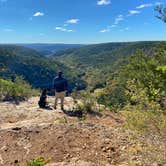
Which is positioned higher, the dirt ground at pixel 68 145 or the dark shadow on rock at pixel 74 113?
the dirt ground at pixel 68 145

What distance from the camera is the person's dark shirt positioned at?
12195 millimetres

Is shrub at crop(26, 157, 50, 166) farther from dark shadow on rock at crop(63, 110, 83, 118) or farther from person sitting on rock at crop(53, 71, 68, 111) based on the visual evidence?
person sitting on rock at crop(53, 71, 68, 111)

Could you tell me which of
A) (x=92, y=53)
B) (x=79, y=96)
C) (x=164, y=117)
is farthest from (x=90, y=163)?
(x=92, y=53)

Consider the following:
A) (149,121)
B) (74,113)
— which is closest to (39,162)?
(149,121)

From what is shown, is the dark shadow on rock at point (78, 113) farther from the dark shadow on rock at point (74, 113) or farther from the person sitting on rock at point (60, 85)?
the person sitting on rock at point (60, 85)

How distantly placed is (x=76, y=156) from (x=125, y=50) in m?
140

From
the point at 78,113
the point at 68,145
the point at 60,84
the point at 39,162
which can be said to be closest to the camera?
the point at 39,162

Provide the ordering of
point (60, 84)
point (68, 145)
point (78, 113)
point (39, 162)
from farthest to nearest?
1. point (60, 84)
2. point (78, 113)
3. point (68, 145)
4. point (39, 162)

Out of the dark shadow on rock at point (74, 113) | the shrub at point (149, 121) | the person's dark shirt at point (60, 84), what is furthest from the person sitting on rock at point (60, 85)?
the shrub at point (149, 121)

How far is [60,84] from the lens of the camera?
1227cm

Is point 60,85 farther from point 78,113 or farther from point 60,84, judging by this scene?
point 78,113

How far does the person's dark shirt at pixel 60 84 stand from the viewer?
1220 centimetres

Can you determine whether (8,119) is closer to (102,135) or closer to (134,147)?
(102,135)

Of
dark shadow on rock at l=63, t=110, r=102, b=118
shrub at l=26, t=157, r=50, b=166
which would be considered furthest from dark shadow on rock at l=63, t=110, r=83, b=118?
shrub at l=26, t=157, r=50, b=166
